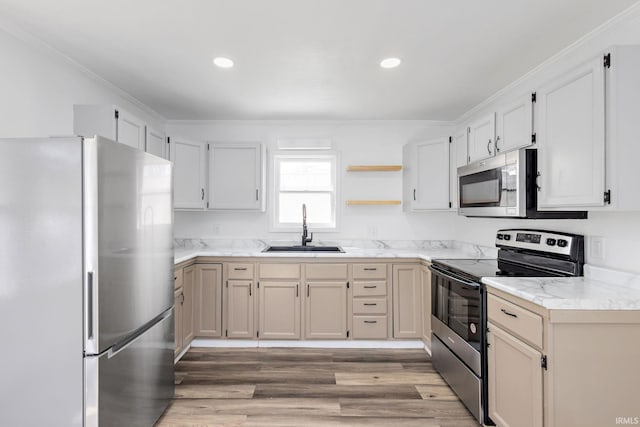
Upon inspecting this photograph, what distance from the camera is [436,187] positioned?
347 cm

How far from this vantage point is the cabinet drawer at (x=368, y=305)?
10.8 feet

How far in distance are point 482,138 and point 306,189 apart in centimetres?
197

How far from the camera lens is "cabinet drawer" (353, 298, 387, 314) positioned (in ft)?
10.8

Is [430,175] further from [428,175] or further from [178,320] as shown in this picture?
[178,320]

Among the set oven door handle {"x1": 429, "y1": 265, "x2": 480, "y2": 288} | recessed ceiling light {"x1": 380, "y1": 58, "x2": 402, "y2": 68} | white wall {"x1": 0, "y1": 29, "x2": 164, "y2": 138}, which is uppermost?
recessed ceiling light {"x1": 380, "y1": 58, "x2": 402, "y2": 68}

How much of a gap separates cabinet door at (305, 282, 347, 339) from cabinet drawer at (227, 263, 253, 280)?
→ 0.59 m

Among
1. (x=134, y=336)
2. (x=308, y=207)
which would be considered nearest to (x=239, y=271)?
(x=308, y=207)

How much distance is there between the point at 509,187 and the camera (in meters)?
2.11

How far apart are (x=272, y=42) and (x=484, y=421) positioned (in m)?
2.68

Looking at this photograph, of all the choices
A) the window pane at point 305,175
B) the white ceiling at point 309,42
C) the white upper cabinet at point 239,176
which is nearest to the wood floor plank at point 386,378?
the white upper cabinet at point 239,176

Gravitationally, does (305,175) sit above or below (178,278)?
above

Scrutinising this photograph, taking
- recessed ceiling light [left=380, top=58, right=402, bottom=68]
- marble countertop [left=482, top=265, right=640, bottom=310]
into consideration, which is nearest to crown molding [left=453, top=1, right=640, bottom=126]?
recessed ceiling light [left=380, top=58, right=402, bottom=68]

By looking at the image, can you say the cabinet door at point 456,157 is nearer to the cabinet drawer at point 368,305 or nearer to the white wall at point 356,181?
the white wall at point 356,181

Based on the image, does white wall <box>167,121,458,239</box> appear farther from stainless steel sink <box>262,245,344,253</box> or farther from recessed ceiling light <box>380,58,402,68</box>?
recessed ceiling light <box>380,58,402,68</box>
